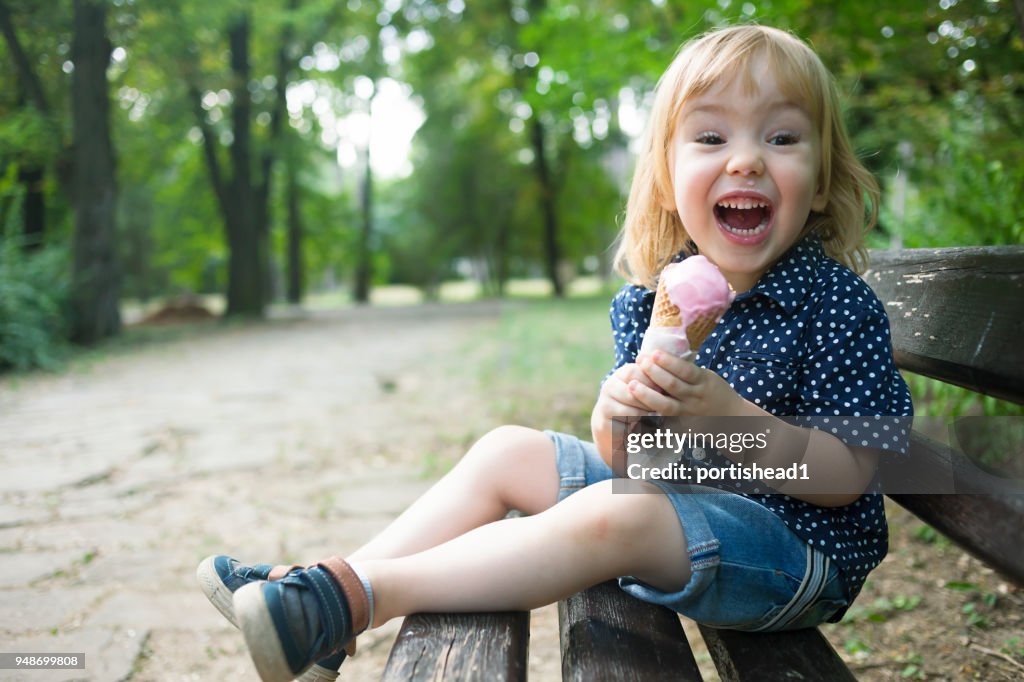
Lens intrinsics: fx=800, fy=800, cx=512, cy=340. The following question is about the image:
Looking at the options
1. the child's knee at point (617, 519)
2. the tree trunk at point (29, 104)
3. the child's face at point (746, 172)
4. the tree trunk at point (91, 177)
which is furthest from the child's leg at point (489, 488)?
the tree trunk at point (91, 177)

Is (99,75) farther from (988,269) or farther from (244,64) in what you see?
(988,269)

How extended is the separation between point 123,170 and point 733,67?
→ 15217 millimetres

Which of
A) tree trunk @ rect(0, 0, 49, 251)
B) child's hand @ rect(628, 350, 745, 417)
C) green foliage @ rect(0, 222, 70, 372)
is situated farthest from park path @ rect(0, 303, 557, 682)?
tree trunk @ rect(0, 0, 49, 251)

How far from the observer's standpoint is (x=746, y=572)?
4.54ft

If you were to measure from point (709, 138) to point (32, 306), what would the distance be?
805 centimetres

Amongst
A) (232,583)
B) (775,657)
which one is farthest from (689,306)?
(232,583)

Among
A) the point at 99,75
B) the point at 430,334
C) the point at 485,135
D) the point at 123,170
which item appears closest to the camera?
the point at 99,75

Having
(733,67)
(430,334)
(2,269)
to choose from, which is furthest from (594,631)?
(430,334)

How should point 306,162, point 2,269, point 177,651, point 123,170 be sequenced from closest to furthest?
1. point 177,651
2. point 2,269
3. point 123,170
4. point 306,162

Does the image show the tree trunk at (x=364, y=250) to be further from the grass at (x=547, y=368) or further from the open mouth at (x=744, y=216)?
the open mouth at (x=744, y=216)

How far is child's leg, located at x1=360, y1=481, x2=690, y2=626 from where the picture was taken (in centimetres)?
137

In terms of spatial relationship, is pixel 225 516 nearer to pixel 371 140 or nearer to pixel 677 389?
pixel 677 389

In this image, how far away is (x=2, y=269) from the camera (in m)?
7.38

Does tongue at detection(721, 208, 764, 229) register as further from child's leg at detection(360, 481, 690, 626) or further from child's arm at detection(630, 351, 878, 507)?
child's leg at detection(360, 481, 690, 626)
